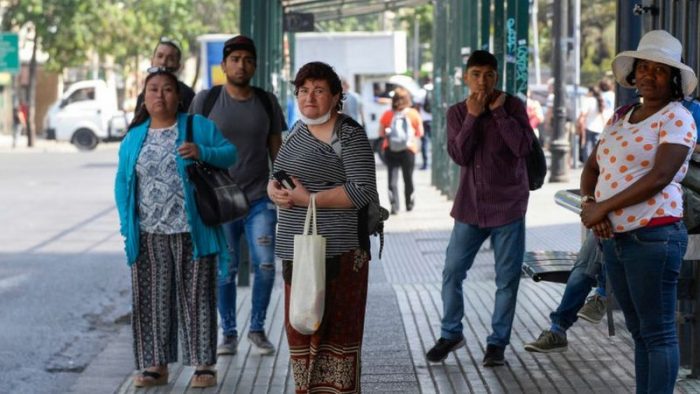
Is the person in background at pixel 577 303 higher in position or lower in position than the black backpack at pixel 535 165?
lower

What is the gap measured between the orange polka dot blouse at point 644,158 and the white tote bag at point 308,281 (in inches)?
46.8

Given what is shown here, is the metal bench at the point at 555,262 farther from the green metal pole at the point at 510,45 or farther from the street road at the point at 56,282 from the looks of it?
the street road at the point at 56,282

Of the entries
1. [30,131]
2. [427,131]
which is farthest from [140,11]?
[427,131]

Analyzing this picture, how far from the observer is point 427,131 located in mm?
36062

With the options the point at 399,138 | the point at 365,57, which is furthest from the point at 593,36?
the point at 399,138

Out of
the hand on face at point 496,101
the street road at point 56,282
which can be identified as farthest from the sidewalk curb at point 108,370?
the hand on face at point 496,101

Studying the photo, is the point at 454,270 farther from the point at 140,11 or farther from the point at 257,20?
the point at 140,11

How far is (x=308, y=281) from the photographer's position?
5.96 meters

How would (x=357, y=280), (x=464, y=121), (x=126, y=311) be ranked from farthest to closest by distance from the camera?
(x=126, y=311) < (x=464, y=121) < (x=357, y=280)

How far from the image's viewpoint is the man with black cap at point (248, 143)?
8602 mm

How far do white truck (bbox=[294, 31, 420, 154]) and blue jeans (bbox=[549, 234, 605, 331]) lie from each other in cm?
3409

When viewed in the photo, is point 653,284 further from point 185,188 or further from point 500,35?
point 500,35

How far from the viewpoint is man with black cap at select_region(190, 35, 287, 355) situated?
28.2 feet

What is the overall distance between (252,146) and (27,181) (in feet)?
69.8
